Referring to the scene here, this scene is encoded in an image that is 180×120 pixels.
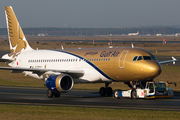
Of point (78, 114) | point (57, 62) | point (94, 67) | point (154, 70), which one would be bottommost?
point (78, 114)

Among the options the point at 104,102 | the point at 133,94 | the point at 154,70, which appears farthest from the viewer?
the point at 133,94

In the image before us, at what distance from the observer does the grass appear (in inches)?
891

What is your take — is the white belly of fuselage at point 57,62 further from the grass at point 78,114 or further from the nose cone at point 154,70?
the grass at point 78,114

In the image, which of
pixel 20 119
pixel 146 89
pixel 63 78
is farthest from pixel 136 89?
pixel 20 119

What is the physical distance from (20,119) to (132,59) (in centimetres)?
1601

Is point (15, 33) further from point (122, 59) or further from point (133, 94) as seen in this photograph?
point (133, 94)

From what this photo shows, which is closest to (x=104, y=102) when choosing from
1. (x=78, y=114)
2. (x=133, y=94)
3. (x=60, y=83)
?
(x=133, y=94)

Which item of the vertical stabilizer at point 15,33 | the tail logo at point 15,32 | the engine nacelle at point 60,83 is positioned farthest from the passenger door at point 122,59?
the tail logo at point 15,32

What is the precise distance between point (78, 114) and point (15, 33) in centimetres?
2820

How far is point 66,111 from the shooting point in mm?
25547

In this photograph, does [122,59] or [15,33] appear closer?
[122,59]

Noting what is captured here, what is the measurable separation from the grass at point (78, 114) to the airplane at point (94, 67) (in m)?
9.19

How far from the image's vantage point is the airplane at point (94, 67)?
1364 inches

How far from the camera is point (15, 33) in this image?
162 feet
